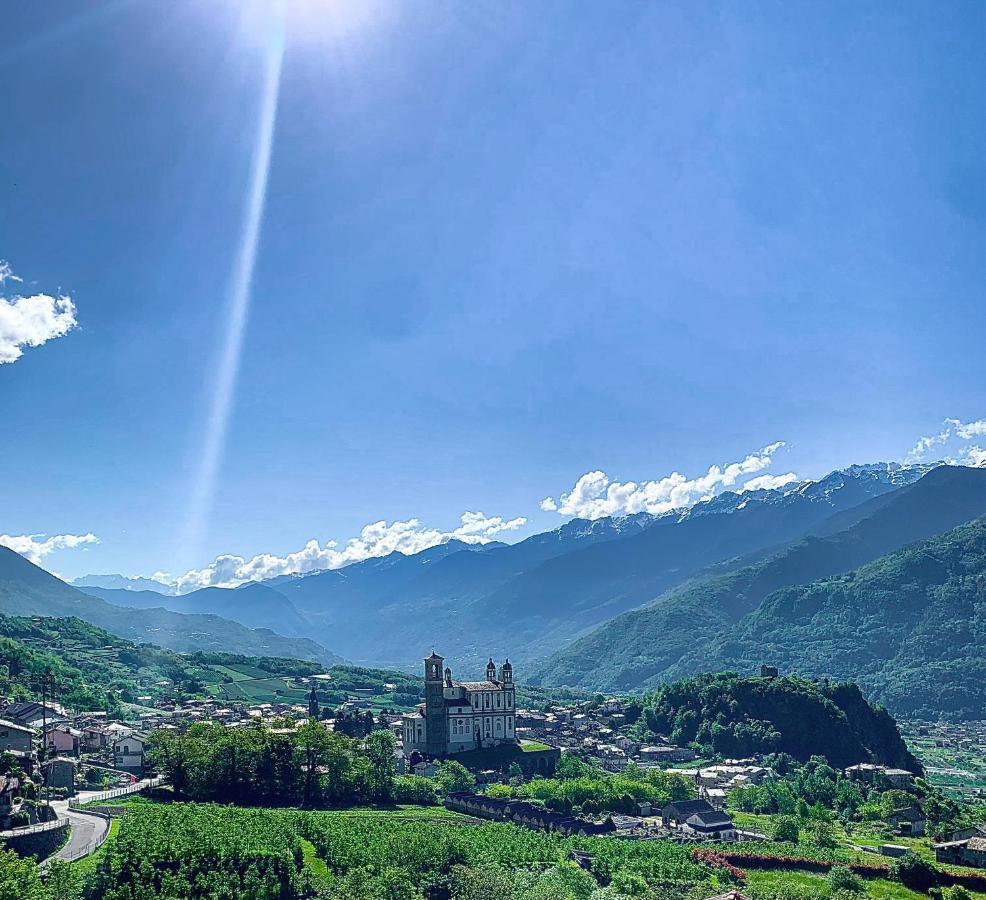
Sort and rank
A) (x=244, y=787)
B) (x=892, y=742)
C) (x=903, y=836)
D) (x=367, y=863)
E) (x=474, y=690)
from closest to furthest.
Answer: (x=367, y=863) → (x=244, y=787) → (x=903, y=836) → (x=474, y=690) → (x=892, y=742)

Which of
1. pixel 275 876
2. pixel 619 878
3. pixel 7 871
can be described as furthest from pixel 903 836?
pixel 7 871

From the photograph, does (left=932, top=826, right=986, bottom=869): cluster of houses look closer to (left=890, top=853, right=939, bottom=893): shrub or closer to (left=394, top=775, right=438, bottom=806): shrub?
(left=890, top=853, right=939, bottom=893): shrub

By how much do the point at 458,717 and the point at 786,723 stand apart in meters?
52.2

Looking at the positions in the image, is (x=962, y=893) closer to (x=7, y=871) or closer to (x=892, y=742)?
(x=7, y=871)

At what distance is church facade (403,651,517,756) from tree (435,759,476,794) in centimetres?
1323

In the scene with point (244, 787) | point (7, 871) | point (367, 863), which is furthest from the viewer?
point (244, 787)

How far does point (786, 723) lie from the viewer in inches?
5148

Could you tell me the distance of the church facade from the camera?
105312 millimetres

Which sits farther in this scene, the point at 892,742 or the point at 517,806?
the point at 892,742

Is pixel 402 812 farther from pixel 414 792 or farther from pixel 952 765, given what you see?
pixel 952 765

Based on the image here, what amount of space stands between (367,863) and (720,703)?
9749 centimetres

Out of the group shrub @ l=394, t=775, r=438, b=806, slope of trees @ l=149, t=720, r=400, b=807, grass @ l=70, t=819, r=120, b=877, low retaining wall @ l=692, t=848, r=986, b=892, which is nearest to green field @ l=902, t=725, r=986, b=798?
low retaining wall @ l=692, t=848, r=986, b=892

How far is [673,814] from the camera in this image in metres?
78.5

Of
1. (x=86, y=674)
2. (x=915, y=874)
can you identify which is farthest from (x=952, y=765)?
(x=86, y=674)
